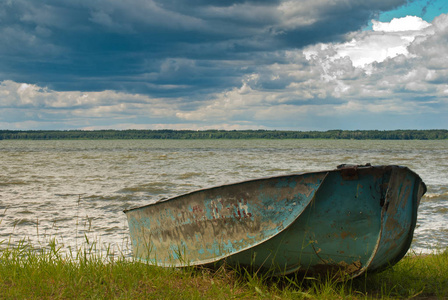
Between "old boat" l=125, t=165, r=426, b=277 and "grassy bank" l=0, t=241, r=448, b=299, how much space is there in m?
0.21

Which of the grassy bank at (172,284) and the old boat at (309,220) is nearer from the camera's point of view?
the old boat at (309,220)

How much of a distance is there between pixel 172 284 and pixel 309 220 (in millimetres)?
1676

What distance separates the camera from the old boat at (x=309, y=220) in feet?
13.5

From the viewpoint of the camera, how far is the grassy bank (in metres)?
4.24

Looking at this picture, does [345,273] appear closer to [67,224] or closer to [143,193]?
[67,224]

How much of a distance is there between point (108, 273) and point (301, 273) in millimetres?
2134

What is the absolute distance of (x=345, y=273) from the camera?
4.45m

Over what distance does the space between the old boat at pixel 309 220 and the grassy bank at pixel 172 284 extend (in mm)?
205

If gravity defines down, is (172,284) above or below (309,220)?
below

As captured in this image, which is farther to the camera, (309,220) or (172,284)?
(172,284)

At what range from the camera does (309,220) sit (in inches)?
167

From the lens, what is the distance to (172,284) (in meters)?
4.59

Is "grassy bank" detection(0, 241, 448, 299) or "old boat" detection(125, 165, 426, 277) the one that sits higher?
"old boat" detection(125, 165, 426, 277)

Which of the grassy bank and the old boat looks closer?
the old boat
